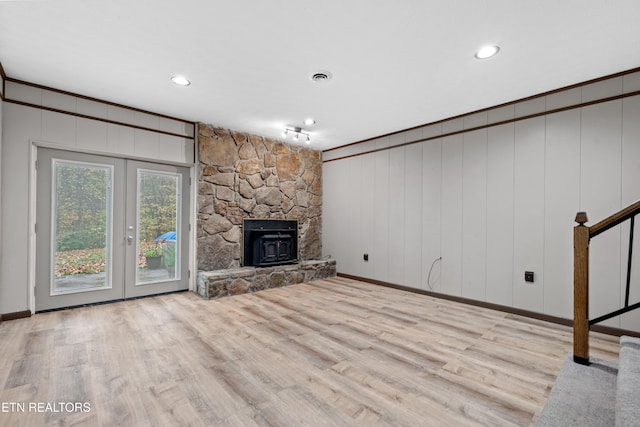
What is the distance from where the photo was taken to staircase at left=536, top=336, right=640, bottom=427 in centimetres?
139

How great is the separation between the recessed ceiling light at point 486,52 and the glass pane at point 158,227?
4053 mm

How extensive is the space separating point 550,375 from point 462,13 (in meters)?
2.65

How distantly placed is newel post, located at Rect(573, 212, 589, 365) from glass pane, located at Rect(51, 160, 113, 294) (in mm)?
4838

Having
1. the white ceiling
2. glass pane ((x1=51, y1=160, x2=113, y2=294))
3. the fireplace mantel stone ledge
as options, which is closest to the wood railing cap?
the white ceiling

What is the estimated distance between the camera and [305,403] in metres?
1.79

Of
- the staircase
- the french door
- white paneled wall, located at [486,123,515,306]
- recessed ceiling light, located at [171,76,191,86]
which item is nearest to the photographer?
the staircase

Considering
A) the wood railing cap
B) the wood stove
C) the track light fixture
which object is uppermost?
the track light fixture

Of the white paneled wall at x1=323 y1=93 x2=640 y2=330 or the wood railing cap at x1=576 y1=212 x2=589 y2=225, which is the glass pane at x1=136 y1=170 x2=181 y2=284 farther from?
the wood railing cap at x1=576 y1=212 x2=589 y2=225

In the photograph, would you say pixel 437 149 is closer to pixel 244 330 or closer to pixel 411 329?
pixel 411 329

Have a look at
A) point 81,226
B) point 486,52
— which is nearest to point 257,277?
point 81,226

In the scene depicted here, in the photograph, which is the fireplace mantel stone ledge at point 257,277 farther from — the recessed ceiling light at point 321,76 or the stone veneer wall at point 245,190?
the recessed ceiling light at point 321,76

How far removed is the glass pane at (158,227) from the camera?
4.06 meters

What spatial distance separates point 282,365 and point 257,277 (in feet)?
7.98

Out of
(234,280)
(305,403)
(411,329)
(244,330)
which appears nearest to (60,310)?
(234,280)
